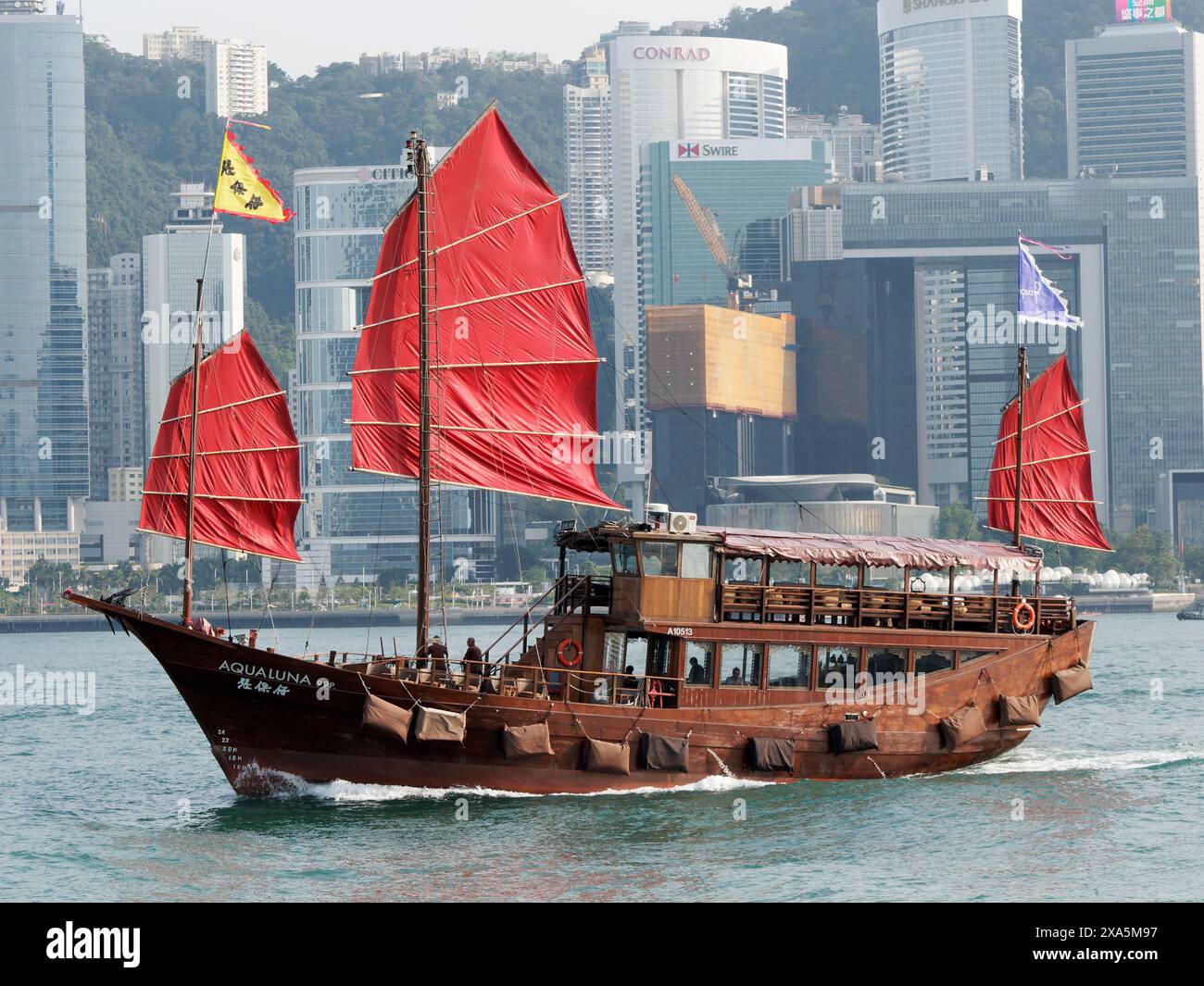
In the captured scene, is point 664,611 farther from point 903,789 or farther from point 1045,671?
point 1045,671

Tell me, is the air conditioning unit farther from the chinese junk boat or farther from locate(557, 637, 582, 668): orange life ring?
locate(557, 637, 582, 668): orange life ring

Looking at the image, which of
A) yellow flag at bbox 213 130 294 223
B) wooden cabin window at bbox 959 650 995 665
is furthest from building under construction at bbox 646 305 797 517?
wooden cabin window at bbox 959 650 995 665

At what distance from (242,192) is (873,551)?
1421 cm

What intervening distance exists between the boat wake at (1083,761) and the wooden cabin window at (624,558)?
7455 millimetres

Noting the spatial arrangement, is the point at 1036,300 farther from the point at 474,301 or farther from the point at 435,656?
the point at 435,656

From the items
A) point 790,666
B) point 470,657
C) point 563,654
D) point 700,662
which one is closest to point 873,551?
point 790,666

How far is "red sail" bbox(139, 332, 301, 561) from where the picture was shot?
3325 cm

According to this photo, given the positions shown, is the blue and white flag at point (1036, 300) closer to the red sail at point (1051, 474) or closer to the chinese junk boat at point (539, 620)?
the red sail at point (1051, 474)

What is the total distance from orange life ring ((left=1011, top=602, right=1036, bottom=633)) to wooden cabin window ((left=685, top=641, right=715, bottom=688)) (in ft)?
20.3

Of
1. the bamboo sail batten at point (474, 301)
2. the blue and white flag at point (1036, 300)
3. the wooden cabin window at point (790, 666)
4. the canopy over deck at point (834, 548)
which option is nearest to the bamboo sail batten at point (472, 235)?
the bamboo sail batten at point (474, 301)

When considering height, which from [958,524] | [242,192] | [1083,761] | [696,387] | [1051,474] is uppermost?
[696,387]

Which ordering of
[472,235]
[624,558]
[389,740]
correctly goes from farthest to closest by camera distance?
[472,235] → [624,558] → [389,740]

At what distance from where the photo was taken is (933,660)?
111 ft
